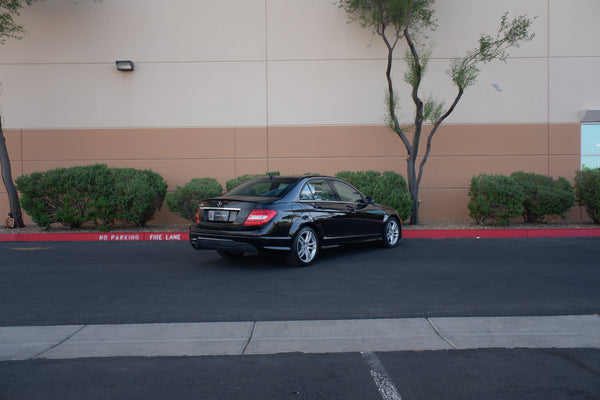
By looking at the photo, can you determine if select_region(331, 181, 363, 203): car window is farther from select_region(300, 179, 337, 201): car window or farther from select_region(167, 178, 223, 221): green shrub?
select_region(167, 178, 223, 221): green shrub

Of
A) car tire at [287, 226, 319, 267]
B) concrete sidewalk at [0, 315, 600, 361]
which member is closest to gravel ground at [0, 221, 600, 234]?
car tire at [287, 226, 319, 267]

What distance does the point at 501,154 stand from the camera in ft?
47.4

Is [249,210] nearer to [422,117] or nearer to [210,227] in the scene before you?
[210,227]

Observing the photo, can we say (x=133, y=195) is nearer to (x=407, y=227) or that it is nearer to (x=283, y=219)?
A: (x=283, y=219)

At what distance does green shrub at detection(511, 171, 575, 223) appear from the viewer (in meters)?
12.6

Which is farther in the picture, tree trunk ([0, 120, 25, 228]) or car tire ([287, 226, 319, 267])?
tree trunk ([0, 120, 25, 228])

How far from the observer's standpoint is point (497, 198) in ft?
40.7

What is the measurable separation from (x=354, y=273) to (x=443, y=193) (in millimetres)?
8087

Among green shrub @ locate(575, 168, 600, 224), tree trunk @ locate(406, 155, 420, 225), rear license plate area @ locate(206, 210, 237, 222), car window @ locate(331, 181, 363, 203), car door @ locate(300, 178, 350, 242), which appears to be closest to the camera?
rear license plate area @ locate(206, 210, 237, 222)

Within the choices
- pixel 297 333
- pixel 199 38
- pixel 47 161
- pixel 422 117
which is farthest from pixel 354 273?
pixel 47 161

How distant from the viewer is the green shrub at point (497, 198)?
12.4 meters

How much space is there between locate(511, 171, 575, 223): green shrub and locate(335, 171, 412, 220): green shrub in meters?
3.32

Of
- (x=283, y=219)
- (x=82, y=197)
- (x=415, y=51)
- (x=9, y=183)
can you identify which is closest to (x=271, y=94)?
(x=415, y=51)

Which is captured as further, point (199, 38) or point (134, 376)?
point (199, 38)
